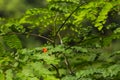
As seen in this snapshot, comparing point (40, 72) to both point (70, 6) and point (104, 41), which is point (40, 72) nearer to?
point (70, 6)

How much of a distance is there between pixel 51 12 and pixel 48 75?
1.84 ft

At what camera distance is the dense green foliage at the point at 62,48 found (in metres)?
1.63

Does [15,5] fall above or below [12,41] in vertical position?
below

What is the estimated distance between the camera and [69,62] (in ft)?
7.56

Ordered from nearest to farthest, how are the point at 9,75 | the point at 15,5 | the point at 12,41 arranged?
the point at 9,75 < the point at 12,41 < the point at 15,5

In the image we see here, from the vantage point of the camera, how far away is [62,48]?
6.45 ft

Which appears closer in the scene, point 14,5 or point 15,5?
point 15,5

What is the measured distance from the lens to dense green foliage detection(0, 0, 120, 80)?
1.63m

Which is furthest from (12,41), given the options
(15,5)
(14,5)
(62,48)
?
(14,5)

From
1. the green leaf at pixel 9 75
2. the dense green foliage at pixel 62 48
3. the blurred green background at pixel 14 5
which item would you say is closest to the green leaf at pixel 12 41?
the dense green foliage at pixel 62 48

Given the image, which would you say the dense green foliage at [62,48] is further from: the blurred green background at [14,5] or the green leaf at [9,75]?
the blurred green background at [14,5]

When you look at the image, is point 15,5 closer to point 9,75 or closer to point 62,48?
point 62,48

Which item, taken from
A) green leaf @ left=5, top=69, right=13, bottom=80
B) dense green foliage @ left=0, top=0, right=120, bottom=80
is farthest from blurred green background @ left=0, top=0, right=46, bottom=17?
green leaf @ left=5, top=69, right=13, bottom=80

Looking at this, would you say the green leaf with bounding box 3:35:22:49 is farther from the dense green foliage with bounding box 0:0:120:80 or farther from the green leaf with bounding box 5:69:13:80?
the green leaf with bounding box 5:69:13:80
